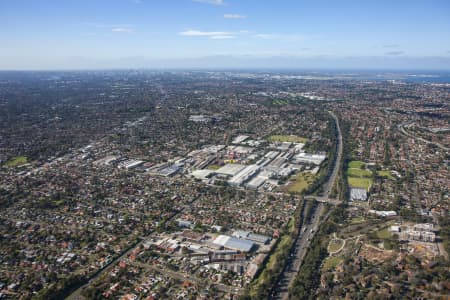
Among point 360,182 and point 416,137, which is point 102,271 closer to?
point 360,182

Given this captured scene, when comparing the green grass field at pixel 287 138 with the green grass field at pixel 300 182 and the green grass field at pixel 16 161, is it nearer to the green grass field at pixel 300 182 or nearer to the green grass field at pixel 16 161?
the green grass field at pixel 300 182

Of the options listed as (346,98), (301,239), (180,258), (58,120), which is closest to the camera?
(180,258)

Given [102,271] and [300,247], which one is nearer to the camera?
[102,271]

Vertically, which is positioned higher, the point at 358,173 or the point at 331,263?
the point at 358,173

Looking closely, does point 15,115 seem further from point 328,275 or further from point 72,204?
point 328,275

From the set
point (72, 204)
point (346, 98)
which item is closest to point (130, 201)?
point (72, 204)

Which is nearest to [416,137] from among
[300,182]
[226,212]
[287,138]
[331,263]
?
[287,138]

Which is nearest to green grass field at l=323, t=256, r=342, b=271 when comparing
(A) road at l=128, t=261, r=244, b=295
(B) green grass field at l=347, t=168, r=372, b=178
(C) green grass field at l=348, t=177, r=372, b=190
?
(A) road at l=128, t=261, r=244, b=295

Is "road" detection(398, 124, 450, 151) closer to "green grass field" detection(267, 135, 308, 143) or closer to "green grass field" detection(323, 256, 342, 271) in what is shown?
"green grass field" detection(267, 135, 308, 143)
